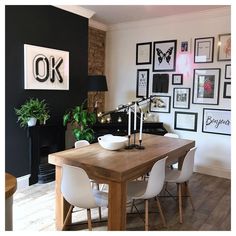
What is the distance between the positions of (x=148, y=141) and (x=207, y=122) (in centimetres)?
→ 173

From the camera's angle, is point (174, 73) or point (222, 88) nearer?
point (222, 88)

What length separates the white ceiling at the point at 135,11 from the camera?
4270mm

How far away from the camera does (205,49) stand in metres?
4.48

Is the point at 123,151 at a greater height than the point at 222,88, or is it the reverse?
the point at 222,88

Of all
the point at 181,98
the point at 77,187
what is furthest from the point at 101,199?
the point at 181,98

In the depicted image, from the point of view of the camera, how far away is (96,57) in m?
5.43

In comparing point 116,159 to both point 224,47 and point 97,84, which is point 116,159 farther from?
point 224,47

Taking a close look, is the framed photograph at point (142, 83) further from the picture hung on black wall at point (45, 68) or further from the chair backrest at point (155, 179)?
the chair backrest at point (155, 179)

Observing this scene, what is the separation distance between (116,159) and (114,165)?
0.66ft
